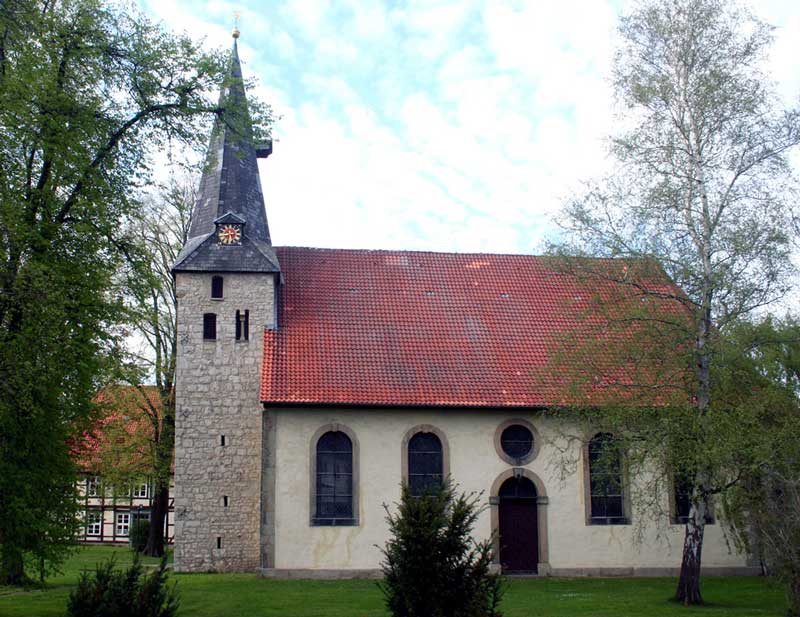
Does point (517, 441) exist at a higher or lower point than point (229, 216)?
lower

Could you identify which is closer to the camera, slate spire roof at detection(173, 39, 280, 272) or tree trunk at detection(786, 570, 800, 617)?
tree trunk at detection(786, 570, 800, 617)

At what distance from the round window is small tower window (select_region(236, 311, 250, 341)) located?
7.67 metres

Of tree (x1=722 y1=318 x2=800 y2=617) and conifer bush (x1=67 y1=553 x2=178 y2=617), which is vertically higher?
tree (x1=722 y1=318 x2=800 y2=617)

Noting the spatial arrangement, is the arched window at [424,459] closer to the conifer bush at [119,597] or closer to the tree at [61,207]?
the tree at [61,207]

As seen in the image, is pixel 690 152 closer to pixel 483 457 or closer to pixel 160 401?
pixel 483 457

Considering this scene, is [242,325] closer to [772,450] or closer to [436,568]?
[772,450]

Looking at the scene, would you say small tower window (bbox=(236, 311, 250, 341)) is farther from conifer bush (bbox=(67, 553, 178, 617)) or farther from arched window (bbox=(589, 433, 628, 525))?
conifer bush (bbox=(67, 553, 178, 617))

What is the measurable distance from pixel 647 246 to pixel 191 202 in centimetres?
2031

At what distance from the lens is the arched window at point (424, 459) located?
80.7 feet

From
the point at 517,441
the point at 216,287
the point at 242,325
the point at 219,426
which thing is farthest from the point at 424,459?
the point at 216,287

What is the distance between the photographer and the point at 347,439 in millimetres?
24562

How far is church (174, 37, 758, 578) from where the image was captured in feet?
78.8

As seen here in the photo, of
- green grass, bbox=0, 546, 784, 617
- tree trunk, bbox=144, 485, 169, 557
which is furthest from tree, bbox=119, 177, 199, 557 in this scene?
green grass, bbox=0, 546, 784, 617

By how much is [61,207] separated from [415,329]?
1241cm
